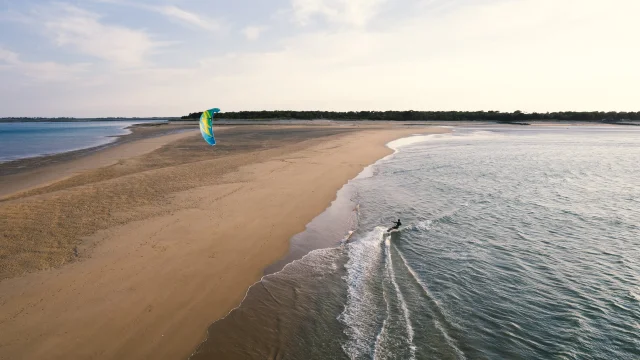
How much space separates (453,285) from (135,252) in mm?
7543

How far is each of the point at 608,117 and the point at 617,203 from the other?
10442cm

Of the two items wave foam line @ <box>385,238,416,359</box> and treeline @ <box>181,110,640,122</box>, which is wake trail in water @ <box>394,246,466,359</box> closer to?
wave foam line @ <box>385,238,416,359</box>

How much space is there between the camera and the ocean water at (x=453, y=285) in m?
5.73

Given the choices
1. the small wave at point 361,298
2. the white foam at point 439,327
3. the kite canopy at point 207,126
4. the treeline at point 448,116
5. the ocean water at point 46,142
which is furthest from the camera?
the treeline at point 448,116

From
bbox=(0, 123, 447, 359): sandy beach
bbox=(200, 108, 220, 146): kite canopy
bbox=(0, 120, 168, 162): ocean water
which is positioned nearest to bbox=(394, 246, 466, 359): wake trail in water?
bbox=(0, 123, 447, 359): sandy beach

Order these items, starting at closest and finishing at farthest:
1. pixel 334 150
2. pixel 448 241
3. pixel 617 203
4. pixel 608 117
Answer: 1. pixel 448 241
2. pixel 617 203
3. pixel 334 150
4. pixel 608 117

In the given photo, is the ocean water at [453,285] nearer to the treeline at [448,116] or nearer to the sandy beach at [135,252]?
the sandy beach at [135,252]

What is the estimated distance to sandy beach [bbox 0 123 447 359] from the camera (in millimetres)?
5664

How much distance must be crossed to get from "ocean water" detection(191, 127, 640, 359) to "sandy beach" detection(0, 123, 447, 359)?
81 cm

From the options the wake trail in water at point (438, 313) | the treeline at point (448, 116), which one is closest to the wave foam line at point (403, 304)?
the wake trail in water at point (438, 313)

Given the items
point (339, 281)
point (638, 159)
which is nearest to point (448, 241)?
point (339, 281)

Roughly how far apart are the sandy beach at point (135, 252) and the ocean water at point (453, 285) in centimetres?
81

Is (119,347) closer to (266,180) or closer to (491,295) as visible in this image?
(491,295)

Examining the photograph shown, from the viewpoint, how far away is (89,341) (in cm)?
546
